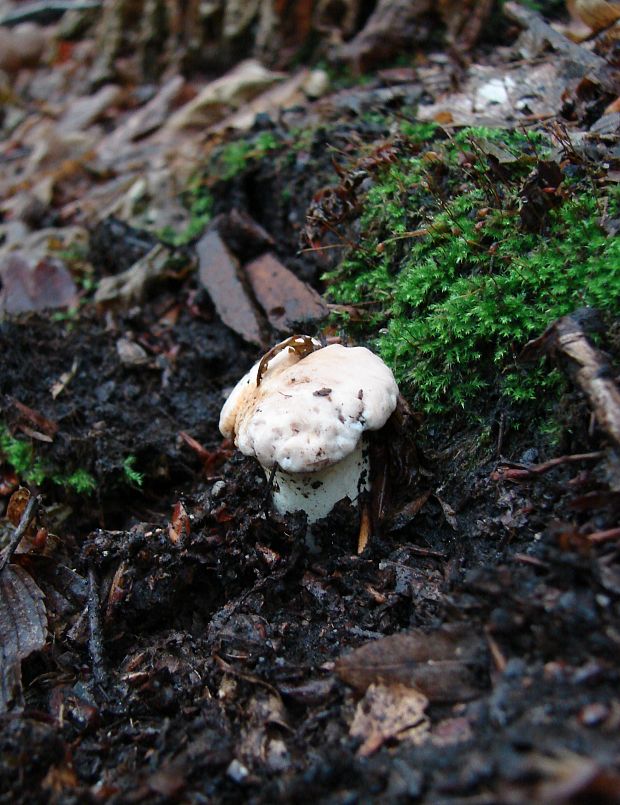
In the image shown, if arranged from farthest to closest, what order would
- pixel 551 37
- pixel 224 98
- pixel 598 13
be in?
pixel 224 98
pixel 551 37
pixel 598 13

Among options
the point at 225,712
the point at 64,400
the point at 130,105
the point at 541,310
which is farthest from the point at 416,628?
the point at 130,105

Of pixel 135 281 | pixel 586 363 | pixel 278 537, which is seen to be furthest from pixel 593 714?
pixel 135 281

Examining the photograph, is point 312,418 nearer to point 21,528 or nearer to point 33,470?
point 21,528

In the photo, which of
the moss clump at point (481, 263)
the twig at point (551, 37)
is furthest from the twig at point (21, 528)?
the twig at point (551, 37)

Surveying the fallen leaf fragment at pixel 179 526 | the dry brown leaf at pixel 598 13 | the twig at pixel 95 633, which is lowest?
the twig at pixel 95 633

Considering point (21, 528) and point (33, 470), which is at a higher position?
point (21, 528)

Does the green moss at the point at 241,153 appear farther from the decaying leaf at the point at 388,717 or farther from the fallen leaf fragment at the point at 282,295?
the decaying leaf at the point at 388,717

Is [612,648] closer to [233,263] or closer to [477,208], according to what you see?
[477,208]
